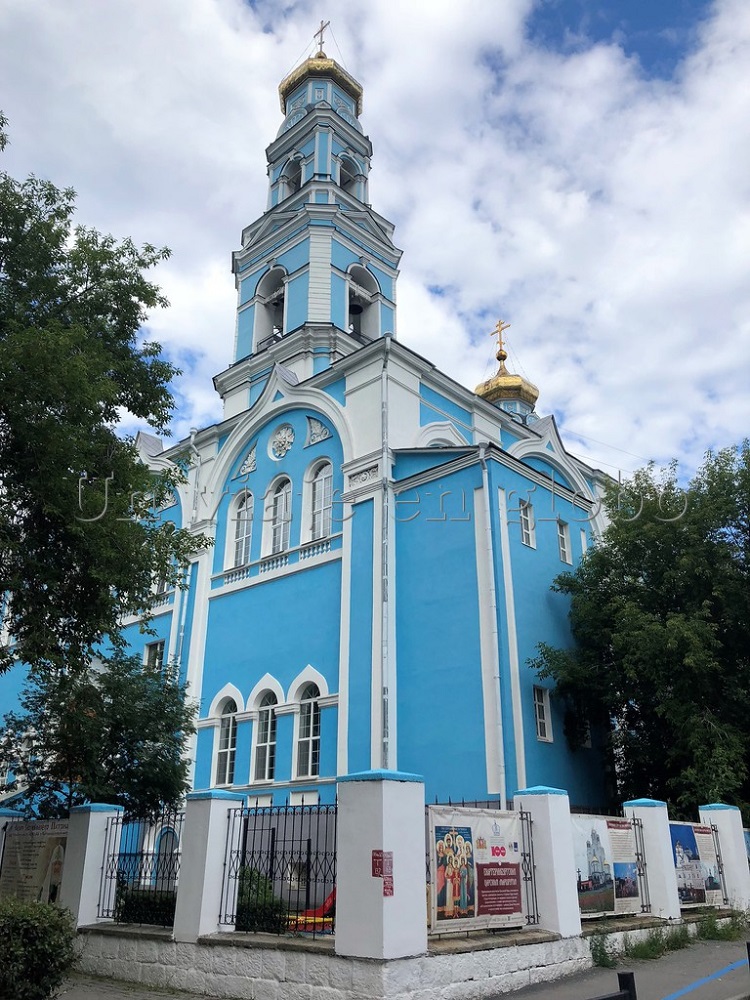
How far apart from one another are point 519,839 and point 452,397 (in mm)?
13884

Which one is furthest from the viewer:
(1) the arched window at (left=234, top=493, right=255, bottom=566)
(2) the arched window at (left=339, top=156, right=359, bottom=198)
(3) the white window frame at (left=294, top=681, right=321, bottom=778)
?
(2) the arched window at (left=339, top=156, right=359, bottom=198)

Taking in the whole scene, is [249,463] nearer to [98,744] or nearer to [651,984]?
[98,744]

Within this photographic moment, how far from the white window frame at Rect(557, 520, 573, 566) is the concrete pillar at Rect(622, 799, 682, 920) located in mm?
8172

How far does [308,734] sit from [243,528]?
623cm

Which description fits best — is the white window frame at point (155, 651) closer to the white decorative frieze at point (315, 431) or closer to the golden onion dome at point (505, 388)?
the white decorative frieze at point (315, 431)

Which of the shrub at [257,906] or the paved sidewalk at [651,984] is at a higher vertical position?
the shrub at [257,906]

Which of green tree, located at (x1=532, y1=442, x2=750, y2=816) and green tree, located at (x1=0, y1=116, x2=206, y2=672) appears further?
green tree, located at (x1=532, y1=442, x2=750, y2=816)

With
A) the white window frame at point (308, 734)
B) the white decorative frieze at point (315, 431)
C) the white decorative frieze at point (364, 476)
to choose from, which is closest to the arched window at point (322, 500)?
the white decorative frieze at point (315, 431)

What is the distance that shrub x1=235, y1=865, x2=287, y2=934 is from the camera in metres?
8.80

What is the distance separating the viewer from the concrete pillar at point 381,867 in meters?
7.31

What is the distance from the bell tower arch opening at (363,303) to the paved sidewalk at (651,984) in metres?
18.2

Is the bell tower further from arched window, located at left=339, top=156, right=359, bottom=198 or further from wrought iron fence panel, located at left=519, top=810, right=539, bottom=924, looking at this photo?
wrought iron fence panel, located at left=519, top=810, right=539, bottom=924

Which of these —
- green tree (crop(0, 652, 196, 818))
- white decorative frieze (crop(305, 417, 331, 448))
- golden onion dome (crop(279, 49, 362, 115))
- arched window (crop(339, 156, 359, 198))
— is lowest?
green tree (crop(0, 652, 196, 818))

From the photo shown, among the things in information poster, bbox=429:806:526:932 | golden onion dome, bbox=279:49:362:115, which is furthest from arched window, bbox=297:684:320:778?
golden onion dome, bbox=279:49:362:115
